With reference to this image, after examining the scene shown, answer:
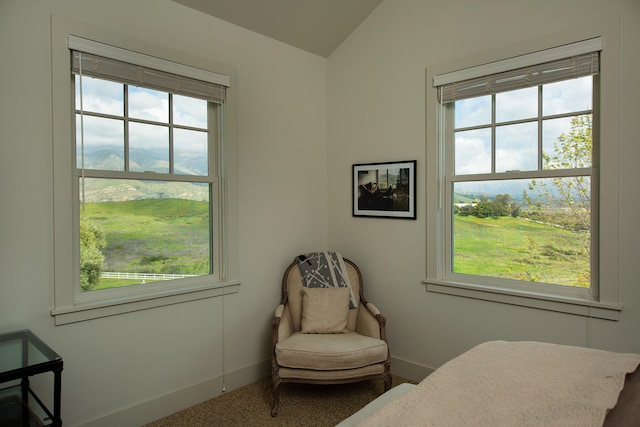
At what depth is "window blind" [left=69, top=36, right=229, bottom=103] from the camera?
233 centimetres

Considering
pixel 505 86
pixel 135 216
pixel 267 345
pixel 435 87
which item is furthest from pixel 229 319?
pixel 505 86

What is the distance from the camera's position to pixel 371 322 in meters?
3.08

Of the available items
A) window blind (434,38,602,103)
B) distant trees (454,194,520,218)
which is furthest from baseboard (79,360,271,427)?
window blind (434,38,602,103)

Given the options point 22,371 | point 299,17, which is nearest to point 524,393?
point 22,371

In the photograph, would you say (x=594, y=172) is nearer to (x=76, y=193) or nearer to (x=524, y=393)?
(x=524, y=393)

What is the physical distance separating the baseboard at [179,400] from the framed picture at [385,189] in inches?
61.7

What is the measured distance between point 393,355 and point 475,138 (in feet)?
6.10

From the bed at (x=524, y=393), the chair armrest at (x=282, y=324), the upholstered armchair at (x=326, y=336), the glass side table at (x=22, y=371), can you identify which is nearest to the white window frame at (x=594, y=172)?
A: the upholstered armchair at (x=326, y=336)

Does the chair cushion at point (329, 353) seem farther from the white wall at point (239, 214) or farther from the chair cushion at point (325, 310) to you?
the white wall at point (239, 214)

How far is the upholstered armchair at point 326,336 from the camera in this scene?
2660 millimetres

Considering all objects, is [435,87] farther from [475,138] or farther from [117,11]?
[117,11]

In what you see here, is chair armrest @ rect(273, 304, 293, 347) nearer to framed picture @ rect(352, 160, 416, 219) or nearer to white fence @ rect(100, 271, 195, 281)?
white fence @ rect(100, 271, 195, 281)

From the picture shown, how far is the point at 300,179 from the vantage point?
359 centimetres

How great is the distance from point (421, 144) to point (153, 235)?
210 centimetres
